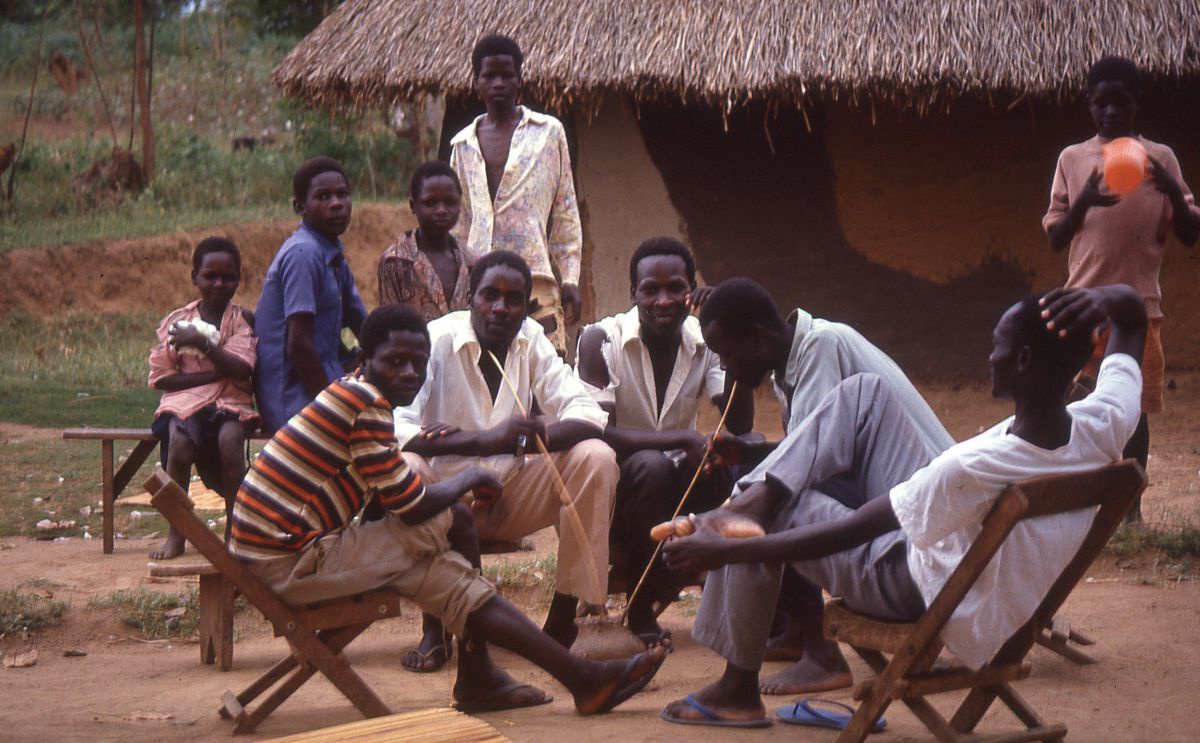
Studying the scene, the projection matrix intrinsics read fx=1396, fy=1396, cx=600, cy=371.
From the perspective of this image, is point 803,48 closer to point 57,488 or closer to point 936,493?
point 57,488

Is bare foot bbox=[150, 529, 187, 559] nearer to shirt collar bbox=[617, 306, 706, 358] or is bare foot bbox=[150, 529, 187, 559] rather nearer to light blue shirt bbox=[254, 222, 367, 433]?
light blue shirt bbox=[254, 222, 367, 433]

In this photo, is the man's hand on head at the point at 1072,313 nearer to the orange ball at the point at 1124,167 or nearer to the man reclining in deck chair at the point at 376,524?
the man reclining in deck chair at the point at 376,524

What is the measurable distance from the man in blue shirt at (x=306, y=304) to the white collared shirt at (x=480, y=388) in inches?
29.2

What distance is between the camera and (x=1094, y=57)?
802cm

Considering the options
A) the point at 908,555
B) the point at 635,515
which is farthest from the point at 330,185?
the point at 908,555

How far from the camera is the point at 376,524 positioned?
390cm

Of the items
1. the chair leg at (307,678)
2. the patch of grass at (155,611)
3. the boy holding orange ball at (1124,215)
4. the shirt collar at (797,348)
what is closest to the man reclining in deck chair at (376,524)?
the chair leg at (307,678)

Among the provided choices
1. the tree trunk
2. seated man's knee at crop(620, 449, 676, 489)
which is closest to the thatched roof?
seated man's knee at crop(620, 449, 676, 489)

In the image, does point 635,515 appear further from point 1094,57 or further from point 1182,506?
point 1094,57

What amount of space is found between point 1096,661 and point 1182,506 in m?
2.16

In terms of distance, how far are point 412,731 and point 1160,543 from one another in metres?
3.51

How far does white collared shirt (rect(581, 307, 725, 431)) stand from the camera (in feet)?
16.0

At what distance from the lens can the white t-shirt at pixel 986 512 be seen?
3127 mm

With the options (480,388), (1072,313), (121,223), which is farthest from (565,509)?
(121,223)
